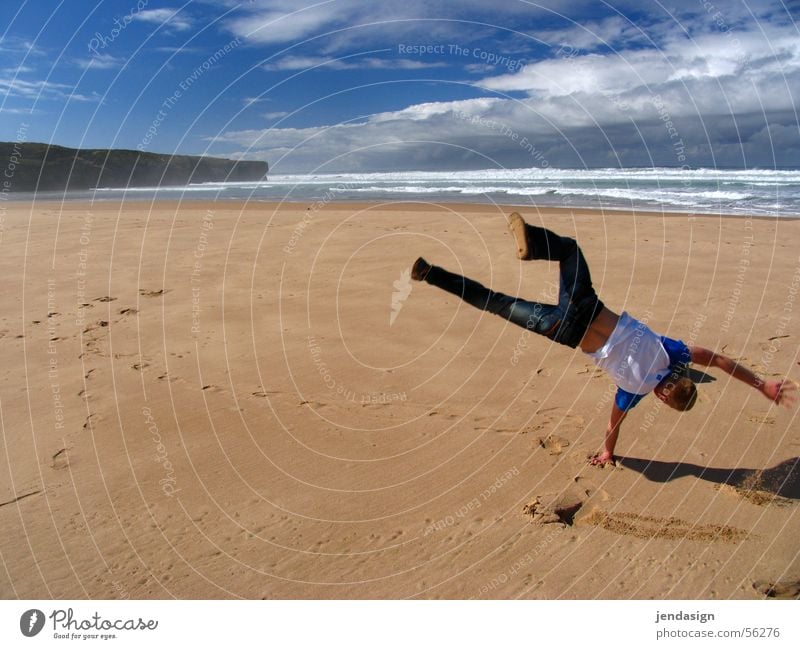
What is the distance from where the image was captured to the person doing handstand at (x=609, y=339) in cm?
487

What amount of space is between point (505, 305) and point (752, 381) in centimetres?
215

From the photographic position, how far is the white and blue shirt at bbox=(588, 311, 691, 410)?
4.88 m

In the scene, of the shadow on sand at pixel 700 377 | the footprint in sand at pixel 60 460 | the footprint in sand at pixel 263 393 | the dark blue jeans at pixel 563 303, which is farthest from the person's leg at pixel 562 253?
the footprint in sand at pixel 60 460

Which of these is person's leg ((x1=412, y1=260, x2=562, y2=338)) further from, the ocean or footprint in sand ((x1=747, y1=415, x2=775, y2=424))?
the ocean

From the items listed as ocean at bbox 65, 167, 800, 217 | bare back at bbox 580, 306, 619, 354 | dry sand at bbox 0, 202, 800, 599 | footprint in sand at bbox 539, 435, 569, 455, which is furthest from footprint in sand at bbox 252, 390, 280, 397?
ocean at bbox 65, 167, 800, 217

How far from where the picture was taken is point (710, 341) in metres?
7.59

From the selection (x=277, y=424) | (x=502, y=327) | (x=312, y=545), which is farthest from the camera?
(x=502, y=327)

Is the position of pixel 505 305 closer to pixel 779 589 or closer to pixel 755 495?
pixel 755 495

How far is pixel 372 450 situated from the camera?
212 inches

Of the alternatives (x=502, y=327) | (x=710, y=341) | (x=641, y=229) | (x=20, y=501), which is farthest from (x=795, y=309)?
(x=20, y=501)

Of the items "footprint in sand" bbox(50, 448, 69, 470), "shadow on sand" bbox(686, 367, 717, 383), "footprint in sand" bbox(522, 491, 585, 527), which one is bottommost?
"footprint in sand" bbox(50, 448, 69, 470)

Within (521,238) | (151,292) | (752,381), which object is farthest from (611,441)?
(151,292)

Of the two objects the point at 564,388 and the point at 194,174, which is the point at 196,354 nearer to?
the point at 564,388
